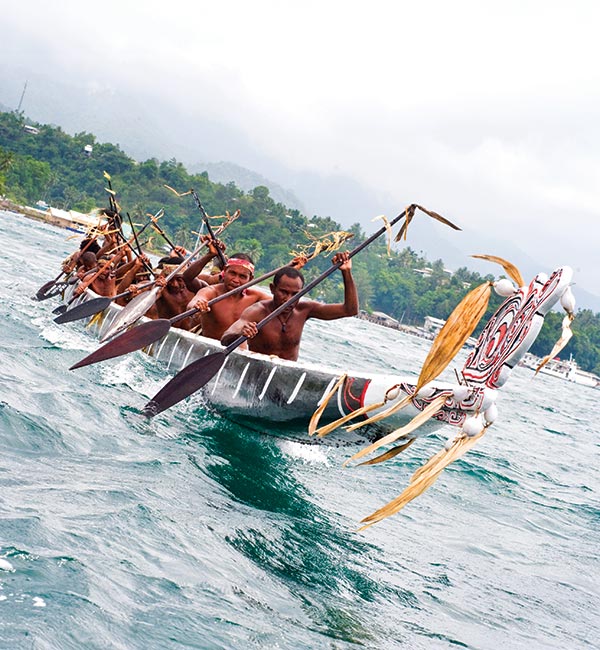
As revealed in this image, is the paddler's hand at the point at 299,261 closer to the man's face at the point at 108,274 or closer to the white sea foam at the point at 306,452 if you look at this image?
the white sea foam at the point at 306,452

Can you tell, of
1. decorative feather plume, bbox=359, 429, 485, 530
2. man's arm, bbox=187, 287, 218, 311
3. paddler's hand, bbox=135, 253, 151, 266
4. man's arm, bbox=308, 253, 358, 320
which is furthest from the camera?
paddler's hand, bbox=135, 253, 151, 266

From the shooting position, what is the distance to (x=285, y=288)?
6512 mm

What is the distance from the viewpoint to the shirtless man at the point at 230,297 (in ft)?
25.3

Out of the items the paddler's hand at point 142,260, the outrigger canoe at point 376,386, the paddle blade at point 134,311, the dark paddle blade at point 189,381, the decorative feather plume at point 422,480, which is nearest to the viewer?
the decorative feather plume at point 422,480

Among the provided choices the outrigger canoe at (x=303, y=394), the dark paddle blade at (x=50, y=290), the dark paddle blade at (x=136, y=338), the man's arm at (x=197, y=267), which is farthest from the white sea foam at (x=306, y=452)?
the dark paddle blade at (x=50, y=290)

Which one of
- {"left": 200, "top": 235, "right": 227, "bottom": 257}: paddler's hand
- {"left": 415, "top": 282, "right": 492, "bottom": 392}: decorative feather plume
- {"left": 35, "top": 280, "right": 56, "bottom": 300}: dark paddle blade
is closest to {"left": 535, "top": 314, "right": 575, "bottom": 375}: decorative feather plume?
{"left": 415, "top": 282, "right": 492, "bottom": 392}: decorative feather plume

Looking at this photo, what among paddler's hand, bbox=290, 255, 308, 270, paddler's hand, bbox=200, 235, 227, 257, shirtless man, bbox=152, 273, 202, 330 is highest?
paddler's hand, bbox=290, 255, 308, 270

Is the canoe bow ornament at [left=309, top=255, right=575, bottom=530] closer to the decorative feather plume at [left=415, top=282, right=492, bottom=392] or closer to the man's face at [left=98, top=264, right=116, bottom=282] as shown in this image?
the decorative feather plume at [left=415, top=282, right=492, bottom=392]

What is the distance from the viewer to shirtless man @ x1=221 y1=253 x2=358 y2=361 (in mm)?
6461

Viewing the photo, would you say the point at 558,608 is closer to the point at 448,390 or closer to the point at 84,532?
the point at 448,390

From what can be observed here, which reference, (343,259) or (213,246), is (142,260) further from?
(343,259)

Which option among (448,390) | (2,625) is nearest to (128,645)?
(2,625)

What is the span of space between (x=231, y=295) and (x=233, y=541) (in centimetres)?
356

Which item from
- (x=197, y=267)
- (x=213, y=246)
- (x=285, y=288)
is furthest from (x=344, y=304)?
(x=213, y=246)
